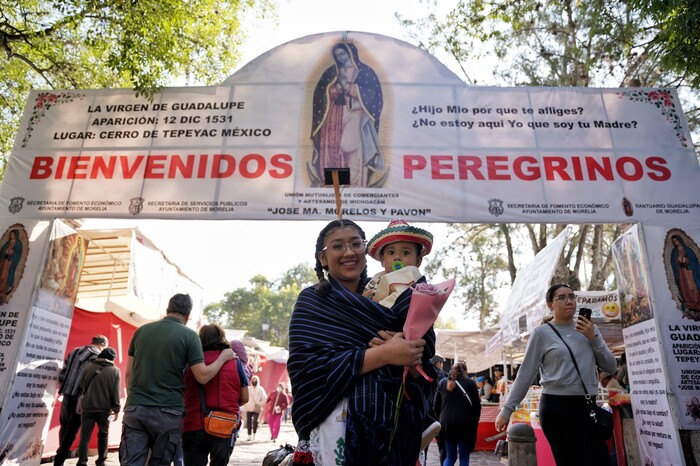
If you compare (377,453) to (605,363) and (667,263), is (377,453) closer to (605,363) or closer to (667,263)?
(605,363)

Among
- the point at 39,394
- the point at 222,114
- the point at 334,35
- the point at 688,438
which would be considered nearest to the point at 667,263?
the point at 688,438

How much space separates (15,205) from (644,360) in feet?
23.9

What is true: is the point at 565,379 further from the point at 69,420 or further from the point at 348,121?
the point at 69,420

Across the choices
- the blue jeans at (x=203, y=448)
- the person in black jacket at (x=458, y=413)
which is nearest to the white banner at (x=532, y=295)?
the person in black jacket at (x=458, y=413)


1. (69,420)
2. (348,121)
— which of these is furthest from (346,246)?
(69,420)

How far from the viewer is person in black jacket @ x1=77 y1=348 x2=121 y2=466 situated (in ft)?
20.9

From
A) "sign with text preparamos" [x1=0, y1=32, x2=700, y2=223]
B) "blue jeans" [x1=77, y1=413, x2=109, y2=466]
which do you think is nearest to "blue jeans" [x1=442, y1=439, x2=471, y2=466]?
"sign with text preparamos" [x1=0, y1=32, x2=700, y2=223]

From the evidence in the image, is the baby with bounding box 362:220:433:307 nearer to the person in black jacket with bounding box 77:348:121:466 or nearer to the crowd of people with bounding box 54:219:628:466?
the crowd of people with bounding box 54:219:628:466

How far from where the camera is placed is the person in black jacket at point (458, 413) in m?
7.01

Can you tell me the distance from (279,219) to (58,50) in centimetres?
521

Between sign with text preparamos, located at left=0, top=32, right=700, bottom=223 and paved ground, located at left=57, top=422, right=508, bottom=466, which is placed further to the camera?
paved ground, located at left=57, top=422, right=508, bottom=466

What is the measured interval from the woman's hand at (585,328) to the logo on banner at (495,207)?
177cm

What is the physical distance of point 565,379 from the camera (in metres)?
3.86

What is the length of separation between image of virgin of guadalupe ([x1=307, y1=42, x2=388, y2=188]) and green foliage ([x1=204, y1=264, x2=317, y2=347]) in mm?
61545
